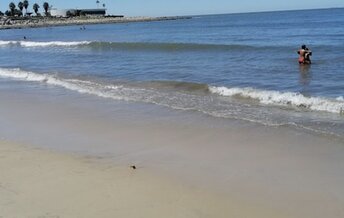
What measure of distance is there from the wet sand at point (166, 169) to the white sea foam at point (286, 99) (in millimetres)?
2556

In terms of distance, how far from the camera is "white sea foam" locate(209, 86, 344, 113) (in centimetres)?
1120

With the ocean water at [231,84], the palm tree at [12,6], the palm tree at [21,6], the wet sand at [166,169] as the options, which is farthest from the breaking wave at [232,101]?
the palm tree at [21,6]

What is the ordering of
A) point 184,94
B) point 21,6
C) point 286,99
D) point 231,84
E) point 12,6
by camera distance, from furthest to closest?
point 21,6, point 12,6, point 231,84, point 184,94, point 286,99

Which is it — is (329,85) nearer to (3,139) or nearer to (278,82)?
(278,82)

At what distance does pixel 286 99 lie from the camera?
40.8 feet

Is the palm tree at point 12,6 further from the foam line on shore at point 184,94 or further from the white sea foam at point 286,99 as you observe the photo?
the white sea foam at point 286,99

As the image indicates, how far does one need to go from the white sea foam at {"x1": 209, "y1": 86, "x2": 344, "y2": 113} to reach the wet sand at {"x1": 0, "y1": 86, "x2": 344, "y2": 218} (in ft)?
8.39

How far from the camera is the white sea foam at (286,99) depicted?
11197mm

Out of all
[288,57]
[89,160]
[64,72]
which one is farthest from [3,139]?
[288,57]

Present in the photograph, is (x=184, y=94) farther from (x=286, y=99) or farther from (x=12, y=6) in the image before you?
(x=12, y=6)

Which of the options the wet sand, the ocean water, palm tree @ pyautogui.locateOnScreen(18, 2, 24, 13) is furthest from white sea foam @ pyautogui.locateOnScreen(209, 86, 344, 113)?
palm tree @ pyautogui.locateOnScreen(18, 2, 24, 13)

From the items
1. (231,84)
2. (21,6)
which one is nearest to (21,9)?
(21,6)

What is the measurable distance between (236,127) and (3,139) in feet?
14.6

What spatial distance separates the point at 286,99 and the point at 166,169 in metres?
6.34
